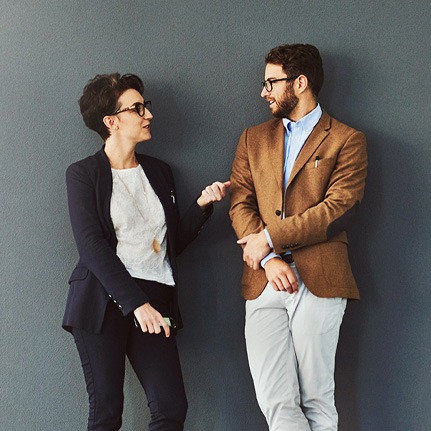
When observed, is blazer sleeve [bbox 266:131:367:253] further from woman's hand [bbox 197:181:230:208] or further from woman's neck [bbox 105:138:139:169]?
woman's neck [bbox 105:138:139:169]

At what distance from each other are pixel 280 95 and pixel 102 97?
2.37ft

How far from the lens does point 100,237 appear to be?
2771 mm

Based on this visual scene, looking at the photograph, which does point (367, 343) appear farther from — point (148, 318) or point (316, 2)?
point (316, 2)

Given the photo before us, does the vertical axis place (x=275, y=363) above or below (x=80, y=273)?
below

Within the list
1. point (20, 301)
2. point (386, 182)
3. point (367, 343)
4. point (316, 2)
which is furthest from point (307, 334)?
point (316, 2)

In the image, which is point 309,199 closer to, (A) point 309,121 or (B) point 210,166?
(A) point 309,121

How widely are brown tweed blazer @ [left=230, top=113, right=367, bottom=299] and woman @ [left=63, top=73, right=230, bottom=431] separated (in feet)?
0.52

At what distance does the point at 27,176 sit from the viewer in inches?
123

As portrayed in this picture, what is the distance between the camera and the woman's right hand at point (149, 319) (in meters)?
2.68

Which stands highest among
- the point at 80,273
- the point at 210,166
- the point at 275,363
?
the point at 210,166

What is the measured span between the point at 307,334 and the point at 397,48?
1.35 metres

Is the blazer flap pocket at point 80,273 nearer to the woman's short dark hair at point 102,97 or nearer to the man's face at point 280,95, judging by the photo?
the woman's short dark hair at point 102,97

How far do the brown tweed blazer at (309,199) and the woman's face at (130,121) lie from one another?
426 millimetres

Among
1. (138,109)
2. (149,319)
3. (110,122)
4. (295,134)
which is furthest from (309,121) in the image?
(149,319)
